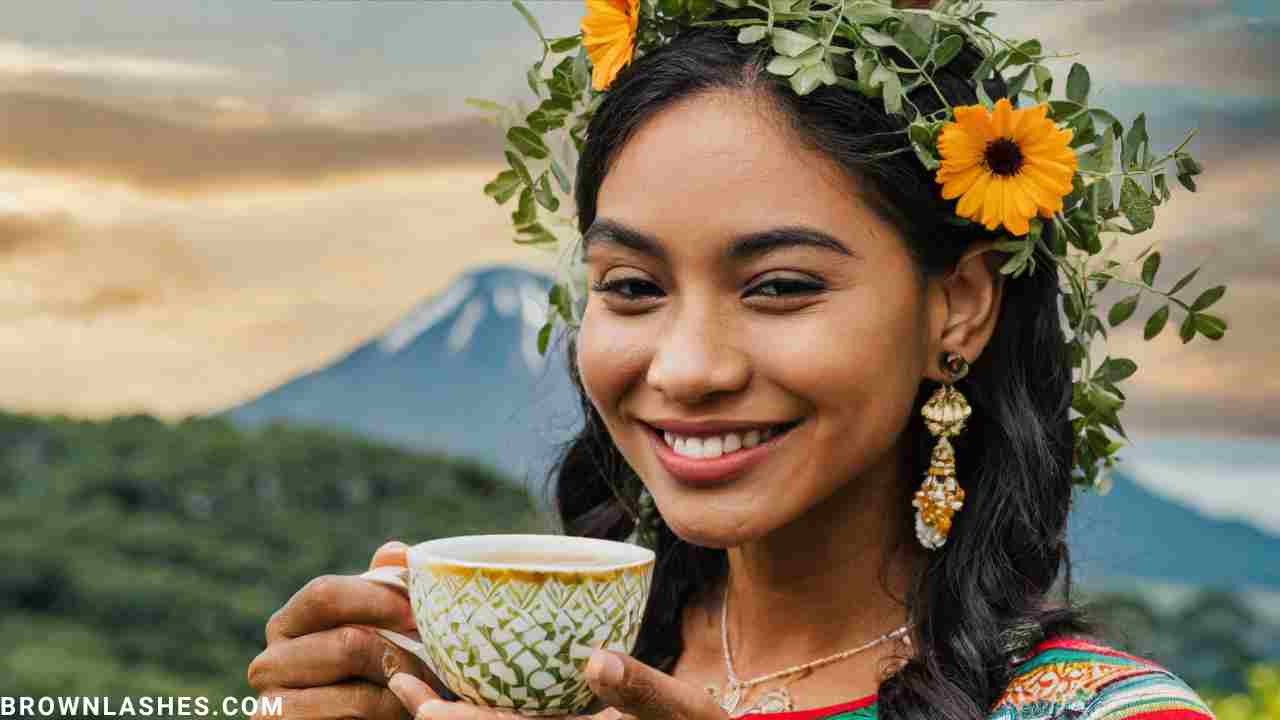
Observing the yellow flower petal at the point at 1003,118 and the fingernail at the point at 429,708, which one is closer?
the fingernail at the point at 429,708

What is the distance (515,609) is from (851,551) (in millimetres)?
844

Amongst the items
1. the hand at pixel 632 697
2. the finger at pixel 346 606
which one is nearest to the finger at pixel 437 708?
the hand at pixel 632 697

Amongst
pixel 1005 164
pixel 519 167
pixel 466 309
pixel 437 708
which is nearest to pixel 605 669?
pixel 437 708

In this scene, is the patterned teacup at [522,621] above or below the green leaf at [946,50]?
below

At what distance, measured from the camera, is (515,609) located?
183cm

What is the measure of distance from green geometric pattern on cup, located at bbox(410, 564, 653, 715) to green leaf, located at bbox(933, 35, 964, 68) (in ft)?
3.35

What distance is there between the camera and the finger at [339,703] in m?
2.21

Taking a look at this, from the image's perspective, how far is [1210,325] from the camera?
265cm

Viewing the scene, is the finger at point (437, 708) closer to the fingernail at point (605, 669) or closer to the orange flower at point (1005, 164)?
the fingernail at point (605, 669)

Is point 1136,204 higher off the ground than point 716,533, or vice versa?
point 1136,204

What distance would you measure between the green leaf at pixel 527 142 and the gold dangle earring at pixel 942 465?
97 cm

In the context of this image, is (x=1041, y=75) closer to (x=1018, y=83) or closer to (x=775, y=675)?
(x=1018, y=83)

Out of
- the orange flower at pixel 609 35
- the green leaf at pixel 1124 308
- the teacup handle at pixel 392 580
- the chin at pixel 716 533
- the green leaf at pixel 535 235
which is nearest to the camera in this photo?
the teacup handle at pixel 392 580

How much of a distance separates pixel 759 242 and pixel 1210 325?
39.8 inches
